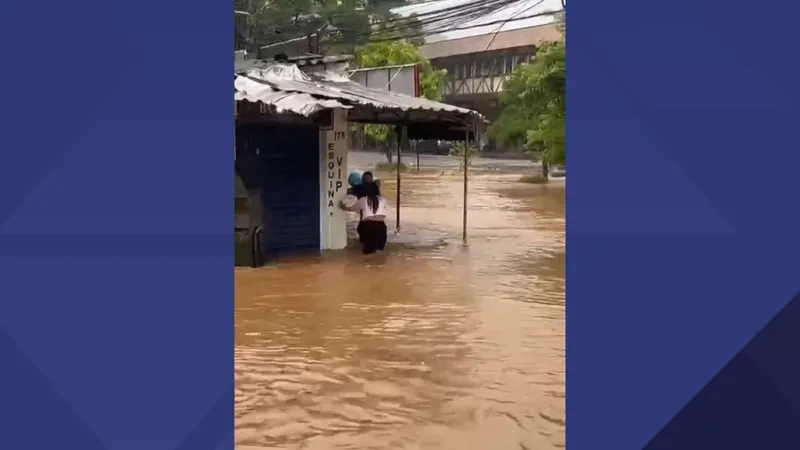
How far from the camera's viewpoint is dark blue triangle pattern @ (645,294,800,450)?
3.29 meters

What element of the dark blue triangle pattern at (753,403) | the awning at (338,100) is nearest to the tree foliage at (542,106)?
the awning at (338,100)

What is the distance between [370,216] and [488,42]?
22.2 metres

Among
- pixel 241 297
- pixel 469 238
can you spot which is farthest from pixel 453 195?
pixel 241 297

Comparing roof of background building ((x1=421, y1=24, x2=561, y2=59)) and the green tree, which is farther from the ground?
roof of background building ((x1=421, y1=24, x2=561, y2=59))

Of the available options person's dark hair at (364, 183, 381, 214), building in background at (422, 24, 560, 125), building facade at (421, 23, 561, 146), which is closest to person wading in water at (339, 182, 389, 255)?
person's dark hair at (364, 183, 381, 214)

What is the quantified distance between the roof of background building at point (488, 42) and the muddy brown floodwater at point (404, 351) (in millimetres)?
19706

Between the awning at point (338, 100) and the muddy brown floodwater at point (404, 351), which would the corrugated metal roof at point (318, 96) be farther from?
the muddy brown floodwater at point (404, 351)

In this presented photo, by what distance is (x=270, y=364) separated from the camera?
6.19 m

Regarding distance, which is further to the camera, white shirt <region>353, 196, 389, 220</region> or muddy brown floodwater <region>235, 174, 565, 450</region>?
white shirt <region>353, 196, 389, 220</region>

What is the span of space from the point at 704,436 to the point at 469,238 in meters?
10.3

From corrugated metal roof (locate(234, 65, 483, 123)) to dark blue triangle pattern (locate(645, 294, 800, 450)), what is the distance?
257 inches

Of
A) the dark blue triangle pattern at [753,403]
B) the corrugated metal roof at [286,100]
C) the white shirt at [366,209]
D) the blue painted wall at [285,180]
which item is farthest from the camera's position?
the white shirt at [366,209]

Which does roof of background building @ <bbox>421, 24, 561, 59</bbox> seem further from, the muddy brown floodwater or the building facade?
the muddy brown floodwater

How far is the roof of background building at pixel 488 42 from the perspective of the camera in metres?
30.7
